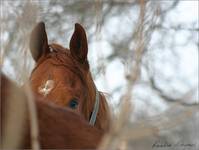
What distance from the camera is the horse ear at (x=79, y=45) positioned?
337 cm

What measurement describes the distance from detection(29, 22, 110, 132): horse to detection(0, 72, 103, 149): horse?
40.1 inches

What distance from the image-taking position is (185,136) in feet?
27.0

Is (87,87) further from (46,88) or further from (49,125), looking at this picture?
(49,125)

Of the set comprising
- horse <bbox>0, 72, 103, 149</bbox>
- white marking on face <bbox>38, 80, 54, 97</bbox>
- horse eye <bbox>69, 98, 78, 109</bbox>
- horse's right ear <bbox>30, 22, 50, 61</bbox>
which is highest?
horse <bbox>0, 72, 103, 149</bbox>

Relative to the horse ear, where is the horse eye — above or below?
below

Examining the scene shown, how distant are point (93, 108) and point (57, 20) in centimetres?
589

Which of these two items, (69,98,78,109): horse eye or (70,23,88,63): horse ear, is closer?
(69,98,78,109): horse eye

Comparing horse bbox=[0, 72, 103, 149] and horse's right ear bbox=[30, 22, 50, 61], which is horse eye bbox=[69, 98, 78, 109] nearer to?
horse's right ear bbox=[30, 22, 50, 61]

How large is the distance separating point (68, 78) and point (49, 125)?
141cm

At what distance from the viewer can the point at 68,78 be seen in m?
3.15

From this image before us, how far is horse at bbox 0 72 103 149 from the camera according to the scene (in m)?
1.58

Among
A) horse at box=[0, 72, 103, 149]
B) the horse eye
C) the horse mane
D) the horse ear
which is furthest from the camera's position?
the horse ear

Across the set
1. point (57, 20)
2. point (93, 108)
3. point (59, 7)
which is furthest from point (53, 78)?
point (59, 7)

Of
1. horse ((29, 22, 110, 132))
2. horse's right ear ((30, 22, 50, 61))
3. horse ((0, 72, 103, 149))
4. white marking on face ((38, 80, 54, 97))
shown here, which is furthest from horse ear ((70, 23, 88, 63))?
horse ((0, 72, 103, 149))
